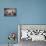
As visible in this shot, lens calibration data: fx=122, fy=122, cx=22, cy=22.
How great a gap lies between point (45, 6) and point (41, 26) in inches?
25.6

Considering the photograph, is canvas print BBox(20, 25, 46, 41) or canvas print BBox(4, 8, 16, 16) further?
canvas print BBox(4, 8, 16, 16)

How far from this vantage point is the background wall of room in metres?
3.81

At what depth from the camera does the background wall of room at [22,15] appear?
381 cm

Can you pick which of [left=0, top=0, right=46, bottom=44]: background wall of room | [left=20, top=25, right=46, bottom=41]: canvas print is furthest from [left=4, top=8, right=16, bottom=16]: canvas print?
[left=20, top=25, right=46, bottom=41]: canvas print

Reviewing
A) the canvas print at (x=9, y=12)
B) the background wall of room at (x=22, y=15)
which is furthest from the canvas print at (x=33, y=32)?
the canvas print at (x=9, y=12)

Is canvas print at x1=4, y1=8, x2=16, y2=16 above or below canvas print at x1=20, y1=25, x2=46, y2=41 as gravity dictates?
above

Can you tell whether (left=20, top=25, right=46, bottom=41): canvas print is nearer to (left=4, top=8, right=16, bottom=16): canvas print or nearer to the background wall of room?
the background wall of room

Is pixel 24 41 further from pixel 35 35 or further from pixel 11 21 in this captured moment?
pixel 11 21

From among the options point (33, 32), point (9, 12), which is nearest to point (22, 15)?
point (9, 12)

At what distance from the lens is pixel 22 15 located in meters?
3.83

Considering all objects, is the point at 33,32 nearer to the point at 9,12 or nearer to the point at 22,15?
the point at 22,15

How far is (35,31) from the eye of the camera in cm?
371

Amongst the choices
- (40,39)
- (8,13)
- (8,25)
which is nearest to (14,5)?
(8,13)

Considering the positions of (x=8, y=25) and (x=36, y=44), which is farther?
(x=8, y=25)
